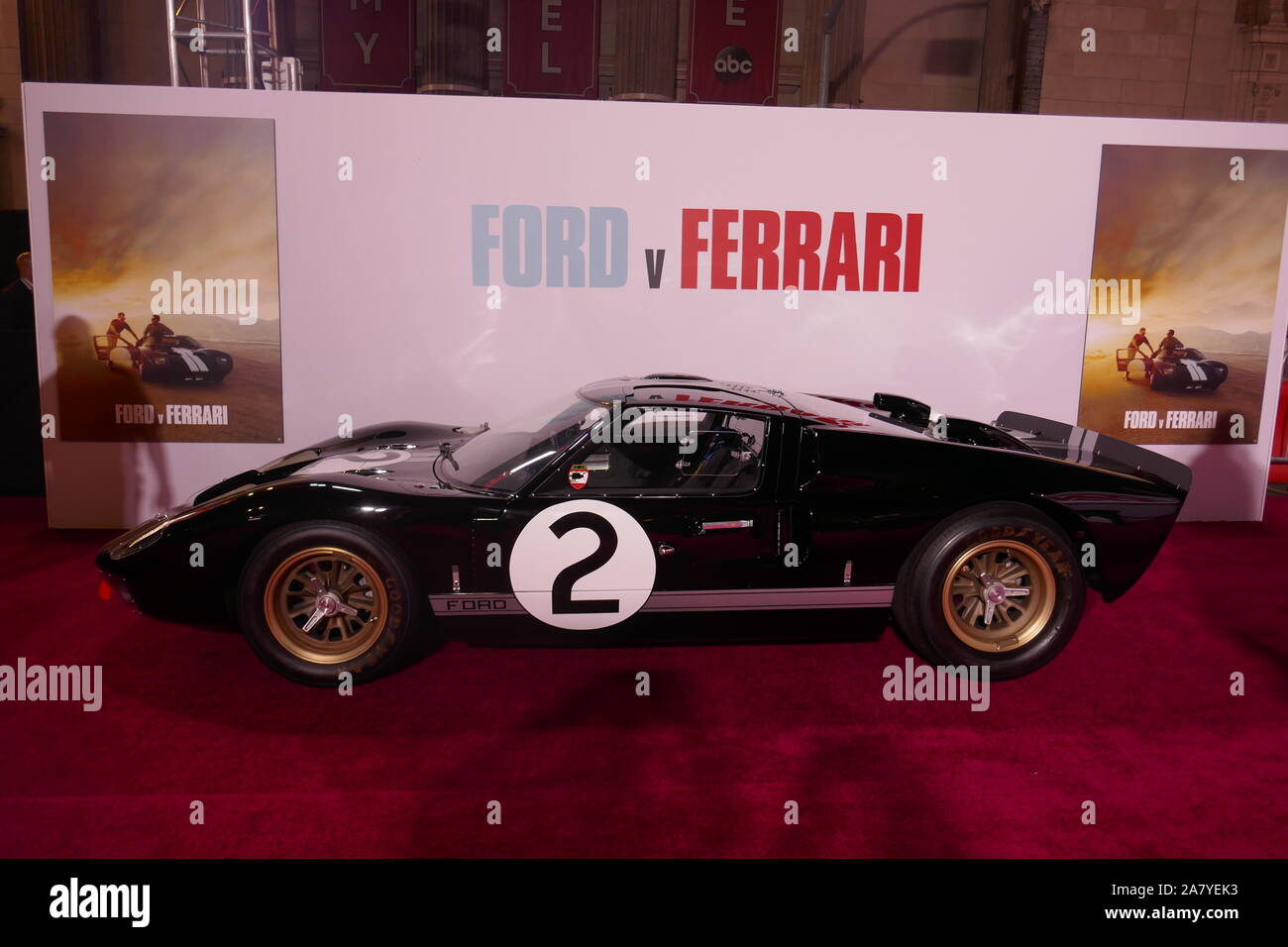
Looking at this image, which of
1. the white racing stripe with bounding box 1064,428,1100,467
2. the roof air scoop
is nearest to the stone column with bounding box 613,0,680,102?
the roof air scoop

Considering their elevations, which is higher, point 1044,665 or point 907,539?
point 907,539

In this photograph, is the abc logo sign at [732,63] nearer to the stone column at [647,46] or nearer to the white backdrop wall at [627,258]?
the stone column at [647,46]

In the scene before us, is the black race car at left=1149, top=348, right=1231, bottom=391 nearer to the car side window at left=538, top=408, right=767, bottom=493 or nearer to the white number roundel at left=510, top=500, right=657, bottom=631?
the car side window at left=538, top=408, right=767, bottom=493

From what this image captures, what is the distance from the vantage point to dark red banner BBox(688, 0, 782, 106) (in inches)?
451

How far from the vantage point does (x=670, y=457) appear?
347cm

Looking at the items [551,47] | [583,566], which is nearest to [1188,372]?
[583,566]

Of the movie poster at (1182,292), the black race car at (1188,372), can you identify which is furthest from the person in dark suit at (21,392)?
the black race car at (1188,372)

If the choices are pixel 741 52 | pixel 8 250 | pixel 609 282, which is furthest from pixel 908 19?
pixel 8 250

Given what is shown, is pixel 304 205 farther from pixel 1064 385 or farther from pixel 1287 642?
pixel 1287 642

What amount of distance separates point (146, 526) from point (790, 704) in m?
2.69

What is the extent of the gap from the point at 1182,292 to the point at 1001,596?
3.62m

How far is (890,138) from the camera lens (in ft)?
17.3

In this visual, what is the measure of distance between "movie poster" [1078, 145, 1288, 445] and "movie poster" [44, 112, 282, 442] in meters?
5.59

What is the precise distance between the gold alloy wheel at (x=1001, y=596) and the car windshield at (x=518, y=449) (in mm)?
1698
